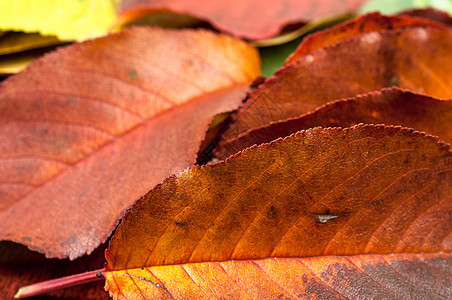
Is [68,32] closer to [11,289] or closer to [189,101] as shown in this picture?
[189,101]

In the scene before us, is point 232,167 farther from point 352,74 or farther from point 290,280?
point 352,74

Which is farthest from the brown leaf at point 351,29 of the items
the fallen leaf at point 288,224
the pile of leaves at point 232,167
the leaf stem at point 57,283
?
the leaf stem at point 57,283

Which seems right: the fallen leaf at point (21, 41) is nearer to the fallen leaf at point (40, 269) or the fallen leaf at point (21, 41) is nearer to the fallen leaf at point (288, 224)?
the fallen leaf at point (40, 269)

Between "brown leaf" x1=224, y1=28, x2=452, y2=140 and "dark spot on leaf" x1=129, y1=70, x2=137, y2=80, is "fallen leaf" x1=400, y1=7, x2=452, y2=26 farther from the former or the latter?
"dark spot on leaf" x1=129, y1=70, x2=137, y2=80

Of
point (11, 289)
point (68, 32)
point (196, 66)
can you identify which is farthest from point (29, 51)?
point (11, 289)

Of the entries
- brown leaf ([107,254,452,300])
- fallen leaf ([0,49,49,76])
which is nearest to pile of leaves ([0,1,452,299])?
brown leaf ([107,254,452,300])

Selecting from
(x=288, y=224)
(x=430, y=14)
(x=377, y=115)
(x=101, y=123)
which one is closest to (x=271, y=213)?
(x=288, y=224)
